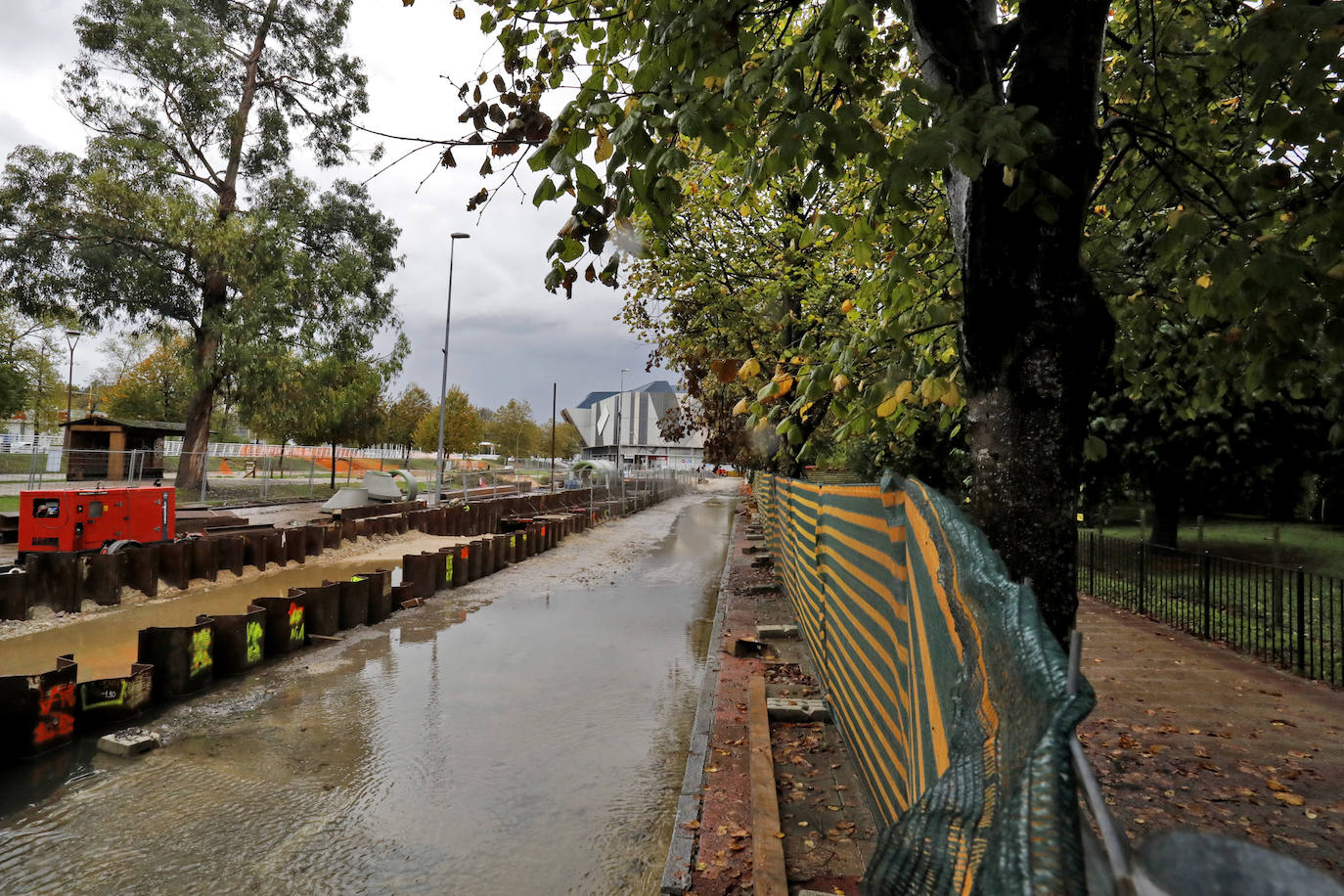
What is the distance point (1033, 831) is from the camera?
109 centimetres

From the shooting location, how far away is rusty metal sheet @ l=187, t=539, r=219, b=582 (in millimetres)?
12906

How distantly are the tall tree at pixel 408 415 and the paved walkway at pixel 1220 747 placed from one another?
59734 millimetres

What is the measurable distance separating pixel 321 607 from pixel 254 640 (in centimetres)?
131

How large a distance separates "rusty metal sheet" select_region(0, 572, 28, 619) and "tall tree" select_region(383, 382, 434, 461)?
5238cm

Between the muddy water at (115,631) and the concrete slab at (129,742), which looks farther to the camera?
the muddy water at (115,631)

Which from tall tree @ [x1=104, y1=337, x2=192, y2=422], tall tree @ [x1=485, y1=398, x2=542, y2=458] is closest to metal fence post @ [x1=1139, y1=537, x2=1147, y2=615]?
tall tree @ [x1=104, y1=337, x2=192, y2=422]

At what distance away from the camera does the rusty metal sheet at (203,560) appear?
42.3 feet

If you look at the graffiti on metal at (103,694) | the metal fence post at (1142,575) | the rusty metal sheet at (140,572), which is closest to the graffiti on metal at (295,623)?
Answer: the graffiti on metal at (103,694)

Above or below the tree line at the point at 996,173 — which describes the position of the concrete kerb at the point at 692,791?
below

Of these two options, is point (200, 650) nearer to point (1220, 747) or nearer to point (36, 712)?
point (36, 712)

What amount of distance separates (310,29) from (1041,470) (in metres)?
41.2

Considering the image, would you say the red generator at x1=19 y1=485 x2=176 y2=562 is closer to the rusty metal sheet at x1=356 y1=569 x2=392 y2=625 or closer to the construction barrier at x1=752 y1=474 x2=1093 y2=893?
the rusty metal sheet at x1=356 y1=569 x2=392 y2=625

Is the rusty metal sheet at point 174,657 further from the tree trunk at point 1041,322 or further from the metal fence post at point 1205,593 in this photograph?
the metal fence post at point 1205,593

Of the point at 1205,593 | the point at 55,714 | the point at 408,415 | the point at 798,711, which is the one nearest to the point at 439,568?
the point at 55,714
